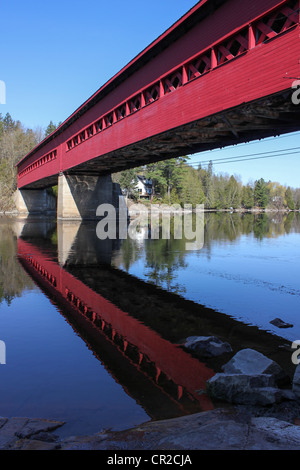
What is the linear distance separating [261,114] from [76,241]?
11.2 metres

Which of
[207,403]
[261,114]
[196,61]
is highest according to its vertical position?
[196,61]

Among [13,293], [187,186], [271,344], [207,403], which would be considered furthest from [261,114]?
[187,186]

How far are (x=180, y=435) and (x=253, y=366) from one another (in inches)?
56.1

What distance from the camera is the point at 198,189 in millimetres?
88438

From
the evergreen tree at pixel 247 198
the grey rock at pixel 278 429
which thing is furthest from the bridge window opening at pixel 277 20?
the evergreen tree at pixel 247 198

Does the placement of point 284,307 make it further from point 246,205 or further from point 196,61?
point 246,205

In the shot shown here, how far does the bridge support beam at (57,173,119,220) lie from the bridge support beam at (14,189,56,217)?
81.3 feet

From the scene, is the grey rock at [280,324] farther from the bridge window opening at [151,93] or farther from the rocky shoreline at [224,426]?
the bridge window opening at [151,93]

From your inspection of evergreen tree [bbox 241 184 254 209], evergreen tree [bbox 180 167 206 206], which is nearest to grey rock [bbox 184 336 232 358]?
evergreen tree [bbox 180 167 206 206]

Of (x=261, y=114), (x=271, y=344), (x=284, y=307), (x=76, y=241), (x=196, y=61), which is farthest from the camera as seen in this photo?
(x=76, y=241)

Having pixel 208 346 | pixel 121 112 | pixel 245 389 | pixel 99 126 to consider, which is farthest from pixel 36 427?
pixel 99 126

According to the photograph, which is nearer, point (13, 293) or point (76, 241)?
point (13, 293)

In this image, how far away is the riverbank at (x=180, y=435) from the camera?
258 cm

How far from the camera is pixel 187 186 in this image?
8319cm
